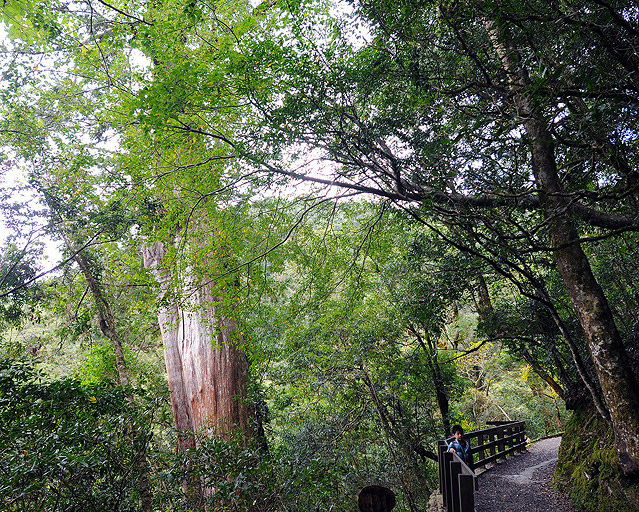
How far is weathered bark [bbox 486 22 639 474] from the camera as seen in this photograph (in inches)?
170

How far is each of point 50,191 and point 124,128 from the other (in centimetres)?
189

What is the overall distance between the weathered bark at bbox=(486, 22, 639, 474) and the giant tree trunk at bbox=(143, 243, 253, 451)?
244 inches

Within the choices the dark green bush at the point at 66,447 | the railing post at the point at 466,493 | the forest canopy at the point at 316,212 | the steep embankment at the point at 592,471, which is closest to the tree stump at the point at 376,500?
the forest canopy at the point at 316,212

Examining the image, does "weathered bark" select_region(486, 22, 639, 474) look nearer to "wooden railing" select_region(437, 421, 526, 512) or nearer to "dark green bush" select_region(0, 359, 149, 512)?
"wooden railing" select_region(437, 421, 526, 512)

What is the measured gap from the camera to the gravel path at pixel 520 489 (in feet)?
20.9

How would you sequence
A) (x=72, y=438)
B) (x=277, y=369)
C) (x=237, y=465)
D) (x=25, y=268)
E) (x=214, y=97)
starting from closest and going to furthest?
(x=72, y=438)
(x=237, y=465)
(x=214, y=97)
(x=25, y=268)
(x=277, y=369)

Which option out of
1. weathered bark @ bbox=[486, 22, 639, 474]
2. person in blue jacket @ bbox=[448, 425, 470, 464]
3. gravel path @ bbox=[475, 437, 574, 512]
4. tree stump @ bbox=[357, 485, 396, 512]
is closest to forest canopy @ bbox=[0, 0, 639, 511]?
weathered bark @ bbox=[486, 22, 639, 474]

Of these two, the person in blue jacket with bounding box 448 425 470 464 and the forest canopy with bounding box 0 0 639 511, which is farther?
the person in blue jacket with bounding box 448 425 470 464

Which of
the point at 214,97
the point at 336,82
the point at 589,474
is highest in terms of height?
the point at 214,97

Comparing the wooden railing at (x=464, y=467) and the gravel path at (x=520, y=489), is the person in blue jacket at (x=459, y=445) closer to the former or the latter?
the wooden railing at (x=464, y=467)

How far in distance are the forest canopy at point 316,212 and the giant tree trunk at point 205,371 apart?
50 mm

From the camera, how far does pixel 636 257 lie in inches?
233

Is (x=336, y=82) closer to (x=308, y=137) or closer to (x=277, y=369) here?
(x=308, y=137)

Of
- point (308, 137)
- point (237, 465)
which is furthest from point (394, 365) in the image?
point (308, 137)
